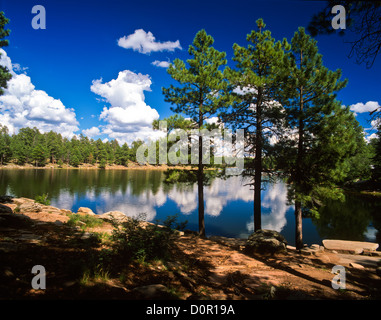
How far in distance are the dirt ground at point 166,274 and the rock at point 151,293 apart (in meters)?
0.06

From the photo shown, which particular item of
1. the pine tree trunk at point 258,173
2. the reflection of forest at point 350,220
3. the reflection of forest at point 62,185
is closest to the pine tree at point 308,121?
the pine tree trunk at point 258,173

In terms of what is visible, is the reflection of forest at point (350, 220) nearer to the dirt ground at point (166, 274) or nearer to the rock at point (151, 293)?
the dirt ground at point (166, 274)

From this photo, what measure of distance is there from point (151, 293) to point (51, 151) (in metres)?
105

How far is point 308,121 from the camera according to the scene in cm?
992

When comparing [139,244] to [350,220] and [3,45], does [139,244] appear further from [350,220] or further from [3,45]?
[350,220]

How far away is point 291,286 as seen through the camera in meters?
4.93

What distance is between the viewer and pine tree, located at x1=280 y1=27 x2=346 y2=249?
364 inches

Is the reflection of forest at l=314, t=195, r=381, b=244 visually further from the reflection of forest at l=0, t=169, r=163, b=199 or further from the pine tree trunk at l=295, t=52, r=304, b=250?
the reflection of forest at l=0, t=169, r=163, b=199

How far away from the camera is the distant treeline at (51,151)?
7487 cm

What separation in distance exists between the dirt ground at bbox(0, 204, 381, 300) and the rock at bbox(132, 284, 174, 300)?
65 millimetres

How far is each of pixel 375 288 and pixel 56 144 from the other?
108 m

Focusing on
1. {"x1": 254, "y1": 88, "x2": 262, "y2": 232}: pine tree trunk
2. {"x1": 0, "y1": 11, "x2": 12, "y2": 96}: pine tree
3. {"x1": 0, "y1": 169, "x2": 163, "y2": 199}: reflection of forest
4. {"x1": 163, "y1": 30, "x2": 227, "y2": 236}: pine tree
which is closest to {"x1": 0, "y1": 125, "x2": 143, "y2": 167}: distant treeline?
{"x1": 0, "y1": 169, "x2": 163, "y2": 199}: reflection of forest

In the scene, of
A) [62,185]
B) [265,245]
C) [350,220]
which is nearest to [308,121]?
[265,245]
